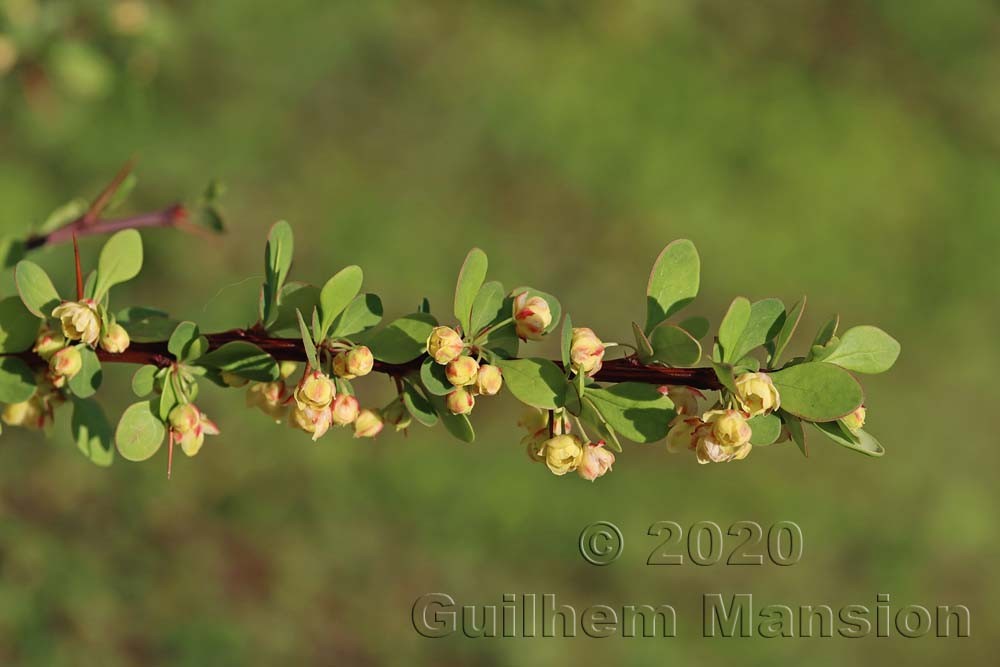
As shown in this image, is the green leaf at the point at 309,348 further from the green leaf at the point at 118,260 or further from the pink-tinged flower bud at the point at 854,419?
the pink-tinged flower bud at the point at 854,419

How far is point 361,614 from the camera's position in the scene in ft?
9.50

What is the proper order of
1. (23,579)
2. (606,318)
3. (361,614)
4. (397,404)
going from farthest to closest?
(606,318)
(361,614)
(23,579)
(397,404)

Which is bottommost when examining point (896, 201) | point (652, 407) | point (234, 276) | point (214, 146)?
point (652, 407)

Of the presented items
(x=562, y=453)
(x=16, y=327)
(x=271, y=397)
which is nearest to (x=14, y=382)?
(x=16, y=327)

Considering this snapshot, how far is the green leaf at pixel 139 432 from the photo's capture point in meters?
1.04

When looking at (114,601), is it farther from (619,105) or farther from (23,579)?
(619,105)

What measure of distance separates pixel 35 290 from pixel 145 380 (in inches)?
5.8

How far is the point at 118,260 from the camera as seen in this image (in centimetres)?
107

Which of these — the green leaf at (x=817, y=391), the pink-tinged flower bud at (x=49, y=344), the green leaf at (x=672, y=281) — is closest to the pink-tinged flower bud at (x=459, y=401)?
the green leaf at (x=672, y=281)

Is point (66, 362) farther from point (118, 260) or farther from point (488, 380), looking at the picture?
point (488, 380)

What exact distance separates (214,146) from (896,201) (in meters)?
2.62

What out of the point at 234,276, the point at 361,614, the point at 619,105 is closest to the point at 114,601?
the point at 361,614

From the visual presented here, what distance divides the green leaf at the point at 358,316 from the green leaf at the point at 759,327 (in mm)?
384

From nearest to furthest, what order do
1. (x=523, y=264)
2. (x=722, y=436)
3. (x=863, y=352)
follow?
(x=722, y=436)
(x=863, y=352)
(x=523, y=264)
